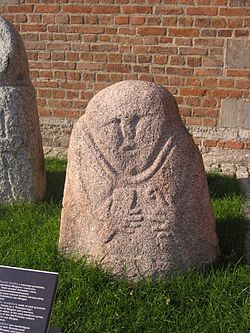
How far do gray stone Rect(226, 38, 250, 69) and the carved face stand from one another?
2.56m

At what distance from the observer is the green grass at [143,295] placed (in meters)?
2.57

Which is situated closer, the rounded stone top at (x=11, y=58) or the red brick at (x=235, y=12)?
the rounded stone top at (x=11, y=58)

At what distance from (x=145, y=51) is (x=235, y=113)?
3.86 ft

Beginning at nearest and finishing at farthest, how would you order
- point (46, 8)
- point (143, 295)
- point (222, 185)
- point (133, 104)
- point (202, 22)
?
point (143, 295) < point (133, 104) < point (222, 185) < point (202, 22) < point (46, 8)

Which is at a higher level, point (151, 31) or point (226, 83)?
point (151, 31)

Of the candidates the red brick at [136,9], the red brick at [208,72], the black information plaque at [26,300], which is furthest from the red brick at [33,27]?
the black information plaque at [26,300]

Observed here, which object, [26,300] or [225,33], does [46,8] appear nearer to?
[225,33]

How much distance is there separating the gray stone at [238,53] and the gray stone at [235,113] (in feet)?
1.23

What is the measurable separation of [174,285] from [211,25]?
3.22 metres

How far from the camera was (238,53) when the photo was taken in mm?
5168

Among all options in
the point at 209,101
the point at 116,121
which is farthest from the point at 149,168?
the point at 209,101

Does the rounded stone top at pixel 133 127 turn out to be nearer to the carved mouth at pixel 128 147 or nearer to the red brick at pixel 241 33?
the carved mouth at pixel 128 147

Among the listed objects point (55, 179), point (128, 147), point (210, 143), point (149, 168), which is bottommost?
point (55, 179)

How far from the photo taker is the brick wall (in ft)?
17.0
